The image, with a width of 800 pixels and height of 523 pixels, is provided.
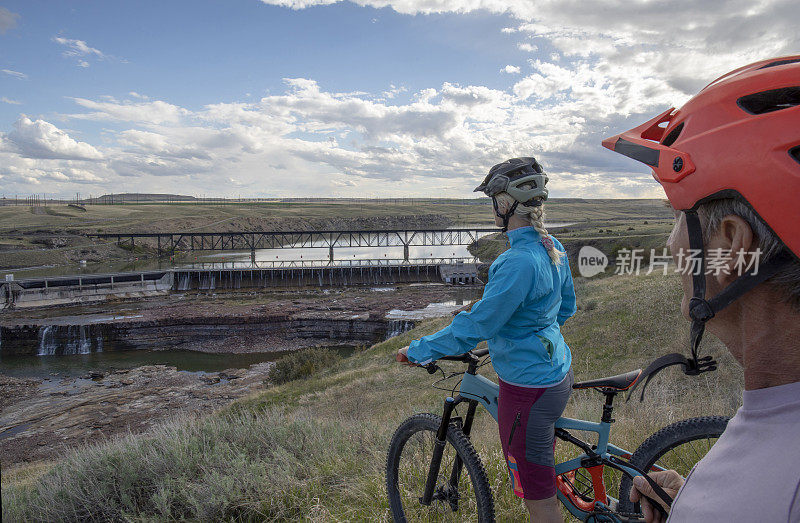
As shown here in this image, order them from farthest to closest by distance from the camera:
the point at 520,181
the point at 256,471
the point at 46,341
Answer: the point at 46,341, the point at 256,471, the point at 520,181

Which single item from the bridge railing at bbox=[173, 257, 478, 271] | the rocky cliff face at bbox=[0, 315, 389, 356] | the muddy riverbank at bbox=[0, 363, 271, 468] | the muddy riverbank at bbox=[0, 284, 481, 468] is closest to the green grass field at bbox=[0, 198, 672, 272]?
the bridge railing at bbox=[173, 257, 478, 271]

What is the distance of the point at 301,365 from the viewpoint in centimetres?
2395

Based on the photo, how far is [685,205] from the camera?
1.23m

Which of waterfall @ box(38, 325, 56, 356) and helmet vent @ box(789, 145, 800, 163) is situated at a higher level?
helmet vent @ box(789, 145, 800, 163)

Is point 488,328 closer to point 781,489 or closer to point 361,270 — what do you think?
point 781,489

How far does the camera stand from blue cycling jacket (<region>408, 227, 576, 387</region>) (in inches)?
101

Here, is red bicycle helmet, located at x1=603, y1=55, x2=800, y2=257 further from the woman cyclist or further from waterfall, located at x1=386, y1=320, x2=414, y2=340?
waterfall, located at x1=386, y1=320, x2=414, y2=340

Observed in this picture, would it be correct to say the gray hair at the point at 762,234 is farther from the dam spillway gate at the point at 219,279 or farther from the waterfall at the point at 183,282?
the waterfall at the point at 183,282

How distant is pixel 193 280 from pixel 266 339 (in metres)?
23.2

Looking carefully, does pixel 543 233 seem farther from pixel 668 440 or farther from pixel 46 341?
pixel 46 341

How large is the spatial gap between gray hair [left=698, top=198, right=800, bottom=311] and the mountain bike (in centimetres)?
185

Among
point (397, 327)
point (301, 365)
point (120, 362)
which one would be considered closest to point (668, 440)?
point (301, 365)

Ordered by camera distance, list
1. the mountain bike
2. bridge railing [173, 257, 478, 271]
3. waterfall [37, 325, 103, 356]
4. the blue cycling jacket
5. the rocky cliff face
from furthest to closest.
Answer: bridge railing [173, 257, 478, 271], the rocky cliff face, waterfall [37, 325, 103, 356], the mountain bike, the blue cycling jacket

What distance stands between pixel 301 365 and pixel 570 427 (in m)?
22.4
